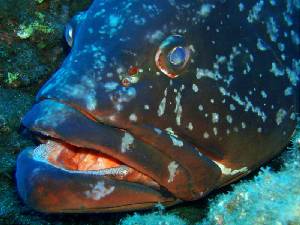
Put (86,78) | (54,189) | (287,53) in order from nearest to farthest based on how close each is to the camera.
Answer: (54,189), (86,78), (287,53)

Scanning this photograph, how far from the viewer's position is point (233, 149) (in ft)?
11.9

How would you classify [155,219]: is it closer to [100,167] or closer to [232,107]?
[100,167]

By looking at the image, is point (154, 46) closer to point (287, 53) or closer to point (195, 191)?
point (195, 191)

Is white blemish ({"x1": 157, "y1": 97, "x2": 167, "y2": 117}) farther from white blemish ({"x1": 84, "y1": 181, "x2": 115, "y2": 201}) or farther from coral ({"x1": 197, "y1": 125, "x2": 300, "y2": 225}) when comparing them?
coral ({"x1": 197, "y1": 125, "x2": 300, "y2": 225})

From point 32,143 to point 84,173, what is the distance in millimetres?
1912

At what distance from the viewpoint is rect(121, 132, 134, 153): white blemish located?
2939 millimetres

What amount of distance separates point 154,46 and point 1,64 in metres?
2.46

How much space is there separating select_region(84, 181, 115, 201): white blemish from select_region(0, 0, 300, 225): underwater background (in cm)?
75

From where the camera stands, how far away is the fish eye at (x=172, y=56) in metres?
3.25

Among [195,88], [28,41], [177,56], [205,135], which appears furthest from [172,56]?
[28,41]

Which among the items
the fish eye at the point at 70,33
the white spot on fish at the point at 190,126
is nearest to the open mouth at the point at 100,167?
the white spot on fish at the point at 190,126

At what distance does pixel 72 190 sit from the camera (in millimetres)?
2908

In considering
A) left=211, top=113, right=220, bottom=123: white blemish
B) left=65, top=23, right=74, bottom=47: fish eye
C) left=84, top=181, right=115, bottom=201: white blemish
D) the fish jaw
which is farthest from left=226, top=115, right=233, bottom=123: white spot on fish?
left=65, top=23, right=74, bottom=47: fish eye

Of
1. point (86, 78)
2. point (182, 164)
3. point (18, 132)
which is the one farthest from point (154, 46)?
point (18, 132)
